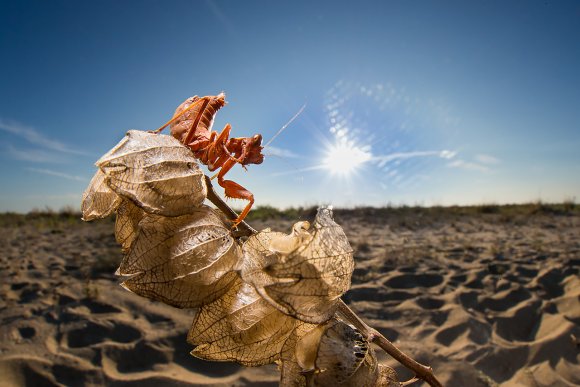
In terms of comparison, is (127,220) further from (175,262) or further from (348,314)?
(348,314)

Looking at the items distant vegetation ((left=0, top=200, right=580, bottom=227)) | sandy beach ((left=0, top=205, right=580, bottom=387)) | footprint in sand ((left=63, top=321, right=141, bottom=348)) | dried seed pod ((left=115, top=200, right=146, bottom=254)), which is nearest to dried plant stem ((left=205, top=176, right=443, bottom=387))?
dried seed pod ((left=115, top=200, right=146, bottom=254))

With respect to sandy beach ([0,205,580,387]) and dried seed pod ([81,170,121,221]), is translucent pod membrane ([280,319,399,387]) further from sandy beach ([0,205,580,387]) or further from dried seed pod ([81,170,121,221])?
sandy beach ([0,205,580,387])

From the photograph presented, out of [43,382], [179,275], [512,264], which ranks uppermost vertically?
[179,275]

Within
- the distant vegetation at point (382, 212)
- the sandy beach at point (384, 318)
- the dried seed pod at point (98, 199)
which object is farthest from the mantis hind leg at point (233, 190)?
the distant vegetation at point (382, 212)

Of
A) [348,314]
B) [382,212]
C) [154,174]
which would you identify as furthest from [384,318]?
[382,212]

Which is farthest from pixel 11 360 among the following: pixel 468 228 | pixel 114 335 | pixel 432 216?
pixel 432 216

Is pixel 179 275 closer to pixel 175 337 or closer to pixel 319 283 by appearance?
pixel 319 283

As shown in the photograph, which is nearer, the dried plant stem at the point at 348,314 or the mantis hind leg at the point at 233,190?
the dried plant stem at the point at 348,314

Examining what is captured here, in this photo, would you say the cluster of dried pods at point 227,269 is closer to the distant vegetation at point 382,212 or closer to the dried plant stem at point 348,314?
the dried plant stem at point 348,314
